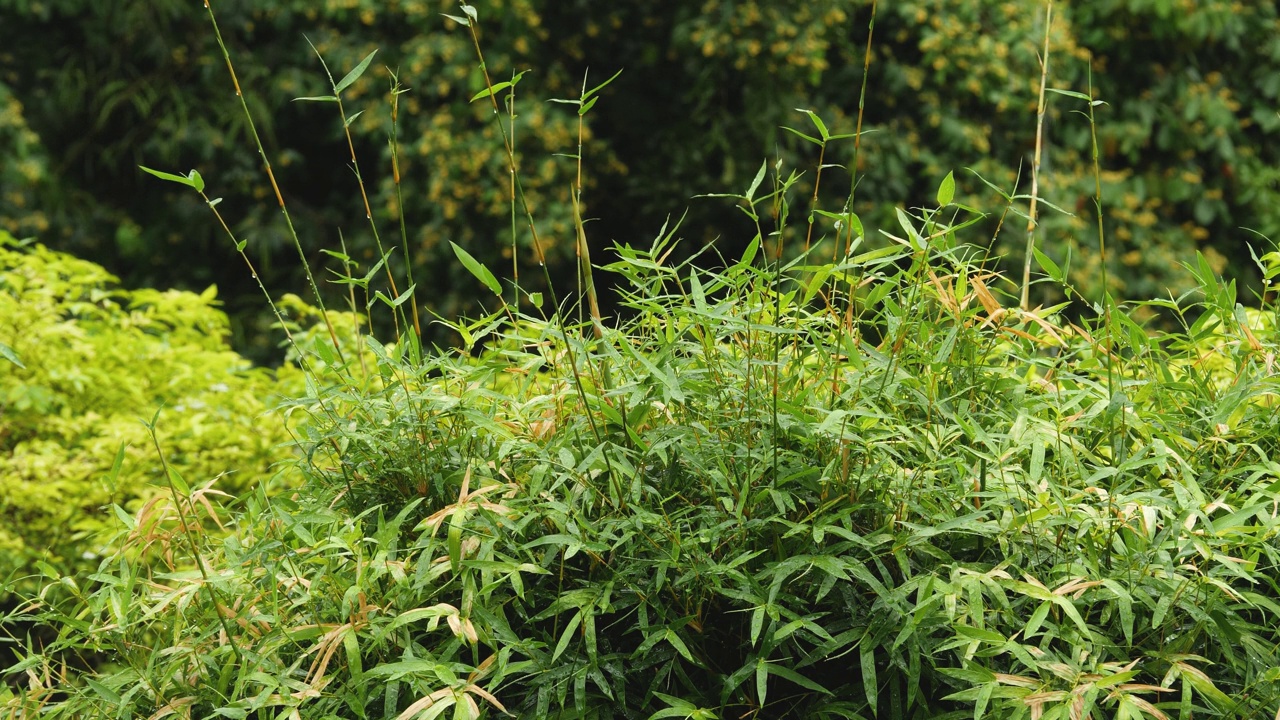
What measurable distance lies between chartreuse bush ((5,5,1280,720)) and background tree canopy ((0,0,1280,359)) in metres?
4.04

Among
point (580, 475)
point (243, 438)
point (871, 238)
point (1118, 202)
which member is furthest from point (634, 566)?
point (1118, 202)

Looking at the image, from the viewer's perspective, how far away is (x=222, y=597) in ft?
4.55

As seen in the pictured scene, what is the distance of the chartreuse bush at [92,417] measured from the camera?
309cm

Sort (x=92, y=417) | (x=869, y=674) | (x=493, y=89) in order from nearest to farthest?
1. (x=869, y=674)
2. (x=493, y=89)
3. (x=92, y=417)

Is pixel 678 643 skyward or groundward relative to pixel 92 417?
skyward

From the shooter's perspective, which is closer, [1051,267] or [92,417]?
[1051,267]

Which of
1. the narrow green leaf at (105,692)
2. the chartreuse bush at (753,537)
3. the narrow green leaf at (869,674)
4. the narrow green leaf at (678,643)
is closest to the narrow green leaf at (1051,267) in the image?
the chartreuse bush at (753,537)

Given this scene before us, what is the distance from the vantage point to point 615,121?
633 centimetres

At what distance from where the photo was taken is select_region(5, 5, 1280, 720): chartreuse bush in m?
1.20

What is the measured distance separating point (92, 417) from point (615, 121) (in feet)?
11.9

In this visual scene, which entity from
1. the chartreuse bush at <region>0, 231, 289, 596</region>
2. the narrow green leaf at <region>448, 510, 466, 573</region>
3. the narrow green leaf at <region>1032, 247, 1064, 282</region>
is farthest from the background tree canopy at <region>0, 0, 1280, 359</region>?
the narrow green leaf at <region>448, 510, 466, 573</region>

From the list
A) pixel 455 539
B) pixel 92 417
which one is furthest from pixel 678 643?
pixel 92 417

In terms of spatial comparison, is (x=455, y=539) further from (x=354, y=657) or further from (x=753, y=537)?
(x=753, y=537)

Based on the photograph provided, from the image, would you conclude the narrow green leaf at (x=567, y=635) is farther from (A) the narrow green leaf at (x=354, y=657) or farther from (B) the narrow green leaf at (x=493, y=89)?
Answer: (B) the narrow green leaf at (x=493, y=89)
